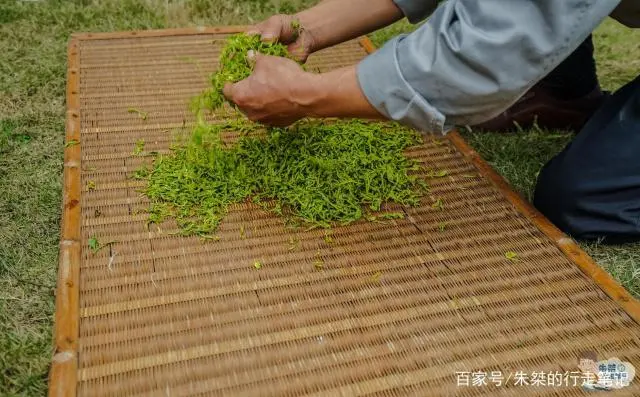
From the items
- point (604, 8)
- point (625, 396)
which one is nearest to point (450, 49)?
point (604, 8)

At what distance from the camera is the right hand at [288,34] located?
1.85 metres

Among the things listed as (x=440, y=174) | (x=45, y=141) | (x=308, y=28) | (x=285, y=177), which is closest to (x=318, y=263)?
(x=285, y=177)

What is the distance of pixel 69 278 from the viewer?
150 centimetres

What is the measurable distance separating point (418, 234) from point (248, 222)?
46cm

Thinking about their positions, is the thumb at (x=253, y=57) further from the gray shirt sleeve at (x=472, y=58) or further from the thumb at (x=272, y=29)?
the gray shirt sleeve at (x=472, y=58)

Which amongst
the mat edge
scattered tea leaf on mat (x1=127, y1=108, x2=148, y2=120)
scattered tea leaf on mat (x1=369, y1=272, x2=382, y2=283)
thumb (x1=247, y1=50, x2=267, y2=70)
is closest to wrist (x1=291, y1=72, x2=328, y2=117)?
thumb (x1=247, y1=50, x2=267, y2=70)

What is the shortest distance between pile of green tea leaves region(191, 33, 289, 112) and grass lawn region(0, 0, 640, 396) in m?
0.58

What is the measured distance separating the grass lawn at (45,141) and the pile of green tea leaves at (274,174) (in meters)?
0.35

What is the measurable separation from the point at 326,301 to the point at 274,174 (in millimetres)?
464

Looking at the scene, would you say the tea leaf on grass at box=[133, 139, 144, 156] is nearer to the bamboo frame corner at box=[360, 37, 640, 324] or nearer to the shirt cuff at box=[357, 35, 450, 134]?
Answer: the shirt cuff at box=[357, 35, 450, 134]

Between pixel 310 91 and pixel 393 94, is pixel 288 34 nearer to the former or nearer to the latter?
pixel 310 91

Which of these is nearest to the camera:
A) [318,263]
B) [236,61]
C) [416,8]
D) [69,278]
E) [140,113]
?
[69,278]

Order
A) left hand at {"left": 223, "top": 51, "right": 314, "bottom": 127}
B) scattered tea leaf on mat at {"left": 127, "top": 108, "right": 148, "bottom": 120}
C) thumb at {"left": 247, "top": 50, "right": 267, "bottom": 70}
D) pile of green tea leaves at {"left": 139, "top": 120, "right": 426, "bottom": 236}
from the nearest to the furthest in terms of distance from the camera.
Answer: left hand at {"left": 223, "top": 51, "right": 314, "bottom": 127} → thumb at {"left": 247, "top": 50, "right": 267, "bottom": 70} → pile of green tea leaves at {"left": 139, "top": 120, "right": 426, "bottom": 236} → scattered tea leaf on mat at {"left": 127, "top": 108, "right": 148, "bottom": 120}

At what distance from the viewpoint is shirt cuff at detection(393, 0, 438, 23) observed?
6.24 feet
